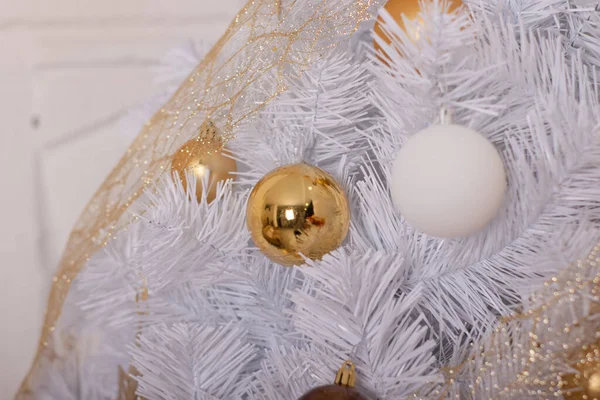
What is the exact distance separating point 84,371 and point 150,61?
1.43 ft

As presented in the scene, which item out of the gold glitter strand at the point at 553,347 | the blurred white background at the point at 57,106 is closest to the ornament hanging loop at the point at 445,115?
the gold glitter strand at the point at 553,347

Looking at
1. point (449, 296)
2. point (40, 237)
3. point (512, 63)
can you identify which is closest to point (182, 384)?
point (449, 296)

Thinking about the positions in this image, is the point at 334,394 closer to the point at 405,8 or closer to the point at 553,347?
the point at 553,347

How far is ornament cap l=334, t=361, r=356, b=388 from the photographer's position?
0.30m

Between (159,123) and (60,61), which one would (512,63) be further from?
(60,61)

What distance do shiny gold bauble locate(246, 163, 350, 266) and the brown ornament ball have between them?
0.09 m

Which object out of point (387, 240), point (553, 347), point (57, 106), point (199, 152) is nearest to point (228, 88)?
point (199, 152)

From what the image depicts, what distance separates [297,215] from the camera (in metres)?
0.34

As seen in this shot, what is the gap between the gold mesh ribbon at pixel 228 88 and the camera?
1.24 ft

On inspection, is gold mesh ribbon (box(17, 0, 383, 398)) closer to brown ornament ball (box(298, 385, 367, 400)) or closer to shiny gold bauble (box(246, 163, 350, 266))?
shiny gold bauble (box(246, 163, 350, 266))

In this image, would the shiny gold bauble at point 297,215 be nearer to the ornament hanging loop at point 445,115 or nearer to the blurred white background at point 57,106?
the ornament hanging loop at point 445,115

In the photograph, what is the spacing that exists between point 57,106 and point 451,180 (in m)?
0.64

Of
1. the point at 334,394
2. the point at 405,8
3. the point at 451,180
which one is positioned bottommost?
the point at 334,394

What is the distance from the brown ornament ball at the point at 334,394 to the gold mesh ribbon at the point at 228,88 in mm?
192
